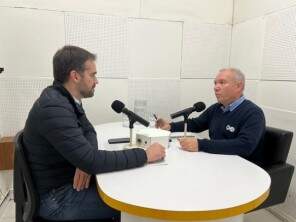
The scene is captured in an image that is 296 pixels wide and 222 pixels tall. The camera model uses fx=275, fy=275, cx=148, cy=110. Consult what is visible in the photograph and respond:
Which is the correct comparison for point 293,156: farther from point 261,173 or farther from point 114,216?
point 114,216

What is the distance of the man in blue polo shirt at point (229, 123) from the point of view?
68.1 inches

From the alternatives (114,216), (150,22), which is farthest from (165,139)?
(150,22)

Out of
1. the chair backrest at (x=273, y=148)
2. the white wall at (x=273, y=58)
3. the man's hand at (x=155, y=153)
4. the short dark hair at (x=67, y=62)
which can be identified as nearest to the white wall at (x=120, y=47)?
the white wall at (x=273, y=58)

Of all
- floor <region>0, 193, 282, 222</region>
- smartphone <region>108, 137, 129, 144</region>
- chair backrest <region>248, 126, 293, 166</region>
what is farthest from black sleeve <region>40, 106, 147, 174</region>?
floor <region>0, 193, 282, 222</region>

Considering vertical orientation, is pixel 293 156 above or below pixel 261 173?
below

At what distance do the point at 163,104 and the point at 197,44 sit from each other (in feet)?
2.60

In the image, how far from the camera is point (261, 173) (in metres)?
1.39

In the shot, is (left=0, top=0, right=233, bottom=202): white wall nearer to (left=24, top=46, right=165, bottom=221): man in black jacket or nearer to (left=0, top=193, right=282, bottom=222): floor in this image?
(left=0, top=193, right=282, bottom=222): floor

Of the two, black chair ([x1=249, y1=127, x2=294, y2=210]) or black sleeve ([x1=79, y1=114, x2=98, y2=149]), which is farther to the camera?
black chair ([x1=249, y1=127, x2=294, y2=210])

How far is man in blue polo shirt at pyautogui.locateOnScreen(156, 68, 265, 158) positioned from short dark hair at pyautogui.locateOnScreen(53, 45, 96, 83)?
0.81 meters

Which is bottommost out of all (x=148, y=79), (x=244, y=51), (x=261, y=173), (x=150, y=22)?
(x=261, y=173)

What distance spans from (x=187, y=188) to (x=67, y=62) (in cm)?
85

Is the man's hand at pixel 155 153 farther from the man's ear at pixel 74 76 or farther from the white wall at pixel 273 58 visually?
the white wall at pixel 273 58

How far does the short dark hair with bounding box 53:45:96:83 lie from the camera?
139 centimetres
